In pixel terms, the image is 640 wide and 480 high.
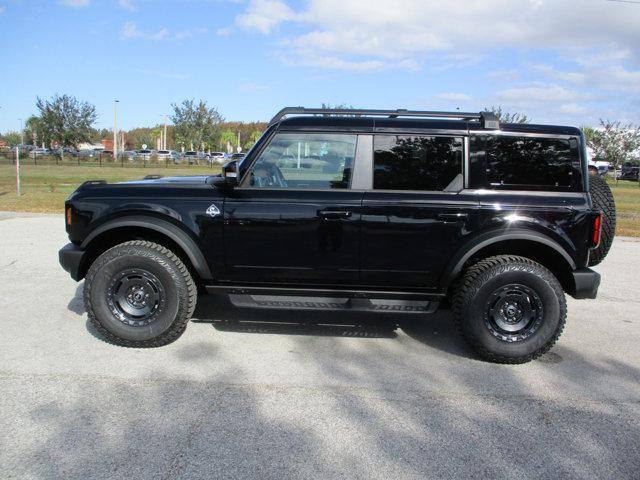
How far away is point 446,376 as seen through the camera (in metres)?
3.81

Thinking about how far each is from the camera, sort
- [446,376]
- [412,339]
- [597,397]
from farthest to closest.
→ [412,339] < [446,376] < [597,397]

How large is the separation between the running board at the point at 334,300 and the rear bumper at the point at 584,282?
1059mm

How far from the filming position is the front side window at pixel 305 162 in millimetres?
4137

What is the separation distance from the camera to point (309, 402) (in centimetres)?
333

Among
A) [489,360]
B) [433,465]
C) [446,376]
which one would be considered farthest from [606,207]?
[433,465]

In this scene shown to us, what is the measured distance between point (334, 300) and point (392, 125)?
145 centimetres

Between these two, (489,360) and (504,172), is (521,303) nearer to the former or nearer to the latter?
(489,360)

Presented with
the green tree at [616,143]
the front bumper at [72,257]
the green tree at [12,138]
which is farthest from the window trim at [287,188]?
the green tree at [12,138]

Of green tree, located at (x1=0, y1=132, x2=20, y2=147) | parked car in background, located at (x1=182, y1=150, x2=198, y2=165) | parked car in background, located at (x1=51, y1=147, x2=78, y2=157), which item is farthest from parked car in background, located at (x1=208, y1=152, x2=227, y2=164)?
green tree, located at (x1=0, y1=132, x2=20, y2=147)

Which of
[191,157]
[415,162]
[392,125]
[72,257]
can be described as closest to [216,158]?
[191,157]

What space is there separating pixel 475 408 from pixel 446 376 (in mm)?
502

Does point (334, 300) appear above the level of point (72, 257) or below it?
below

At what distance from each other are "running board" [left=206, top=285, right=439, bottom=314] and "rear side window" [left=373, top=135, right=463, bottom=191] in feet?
2.81

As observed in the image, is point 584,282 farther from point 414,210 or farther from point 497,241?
point 414,210
